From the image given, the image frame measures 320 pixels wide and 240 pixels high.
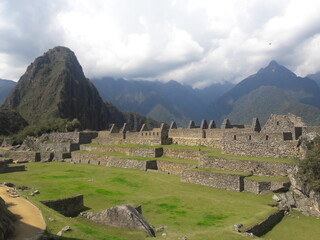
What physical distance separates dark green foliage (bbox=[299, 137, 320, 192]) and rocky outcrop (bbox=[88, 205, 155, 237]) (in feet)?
27.5

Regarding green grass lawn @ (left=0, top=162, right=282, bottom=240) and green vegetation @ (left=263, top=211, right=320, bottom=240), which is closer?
green grass lawn @ (left=0, top=162, right=282, bottom=240)

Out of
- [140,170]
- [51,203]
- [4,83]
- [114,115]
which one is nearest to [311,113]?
[140,170]

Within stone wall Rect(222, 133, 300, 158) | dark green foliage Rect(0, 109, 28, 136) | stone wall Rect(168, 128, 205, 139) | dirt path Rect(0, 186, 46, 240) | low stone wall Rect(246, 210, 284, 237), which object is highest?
dark green foliage Rect(0, 109, 28, 136)

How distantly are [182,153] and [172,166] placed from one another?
192 centimetres

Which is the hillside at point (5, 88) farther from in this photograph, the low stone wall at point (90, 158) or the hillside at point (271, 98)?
the low stone wall at point (90, 158)

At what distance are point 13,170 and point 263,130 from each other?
66.8 ft

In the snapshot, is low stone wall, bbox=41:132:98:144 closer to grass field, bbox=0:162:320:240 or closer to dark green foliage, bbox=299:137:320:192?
grass field, bbox=0:162:320:240

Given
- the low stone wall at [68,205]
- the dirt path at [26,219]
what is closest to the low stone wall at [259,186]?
the low stone wall at [68,205]

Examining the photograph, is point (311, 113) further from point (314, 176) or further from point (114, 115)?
point (114, 115)

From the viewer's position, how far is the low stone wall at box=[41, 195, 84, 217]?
39.5 feet

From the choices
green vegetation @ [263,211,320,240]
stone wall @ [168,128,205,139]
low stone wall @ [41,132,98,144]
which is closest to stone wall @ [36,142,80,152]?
low stone wall @ [41,132,98,144]

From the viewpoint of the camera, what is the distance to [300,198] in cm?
1491

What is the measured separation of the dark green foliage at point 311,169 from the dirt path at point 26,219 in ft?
38.7

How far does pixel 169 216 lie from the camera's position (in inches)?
492
